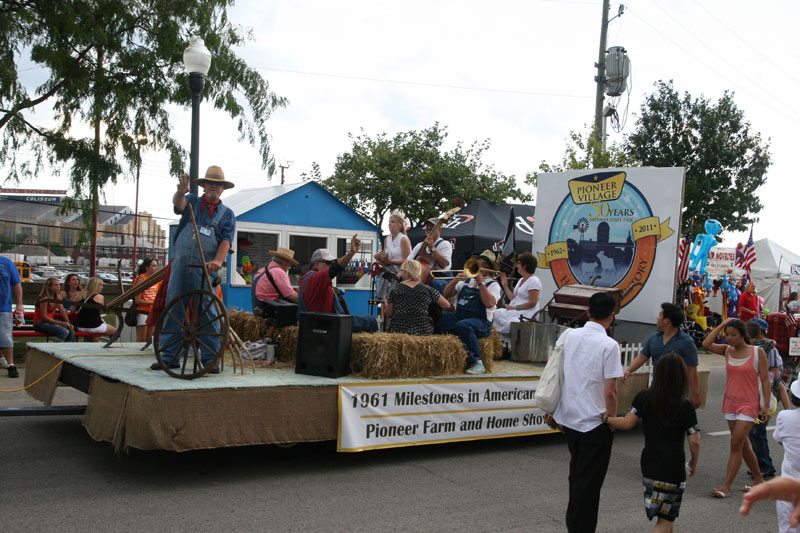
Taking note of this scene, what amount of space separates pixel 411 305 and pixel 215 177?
2.31 m

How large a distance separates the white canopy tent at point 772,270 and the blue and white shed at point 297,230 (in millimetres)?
17162

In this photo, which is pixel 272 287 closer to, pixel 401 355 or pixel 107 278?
pixel 401 355

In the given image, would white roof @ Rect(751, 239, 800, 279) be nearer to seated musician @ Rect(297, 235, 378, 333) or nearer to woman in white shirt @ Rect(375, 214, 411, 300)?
woman in white shirt @ Rect(375, 214, 411, 300)

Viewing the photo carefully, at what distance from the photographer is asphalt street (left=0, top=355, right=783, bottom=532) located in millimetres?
4809

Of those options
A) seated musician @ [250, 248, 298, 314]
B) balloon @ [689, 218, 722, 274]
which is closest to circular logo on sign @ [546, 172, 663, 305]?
seated musician @ [250, 248, 298, 314]

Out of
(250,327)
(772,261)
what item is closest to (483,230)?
(250,327)

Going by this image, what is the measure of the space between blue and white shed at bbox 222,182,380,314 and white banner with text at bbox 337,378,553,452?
9.03 meters

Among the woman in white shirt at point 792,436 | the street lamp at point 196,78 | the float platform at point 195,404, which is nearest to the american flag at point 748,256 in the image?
the street lamp at point 196,78

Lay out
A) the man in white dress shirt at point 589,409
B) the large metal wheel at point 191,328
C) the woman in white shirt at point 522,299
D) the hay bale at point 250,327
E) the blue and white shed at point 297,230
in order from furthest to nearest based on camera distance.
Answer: the blue and white shed at point 297,230
the woman in white shirt at point 522,299
the hay bale at point 250,327
the large metal wheel at point 191,328
the man in white dress shirt at point 589,409

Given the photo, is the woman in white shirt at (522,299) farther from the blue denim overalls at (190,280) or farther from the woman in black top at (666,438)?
the woman in black top at (666,438)

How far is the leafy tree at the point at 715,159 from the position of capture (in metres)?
27.2

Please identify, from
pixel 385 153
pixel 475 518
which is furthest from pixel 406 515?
pixel 385 153

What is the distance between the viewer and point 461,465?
21.7 ft

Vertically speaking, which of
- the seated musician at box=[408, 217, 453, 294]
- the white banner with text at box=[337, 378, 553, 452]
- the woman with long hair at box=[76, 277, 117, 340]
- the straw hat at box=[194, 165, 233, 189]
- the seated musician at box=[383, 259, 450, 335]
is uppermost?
the straw hat at box=[194, 165, 233, 189]
